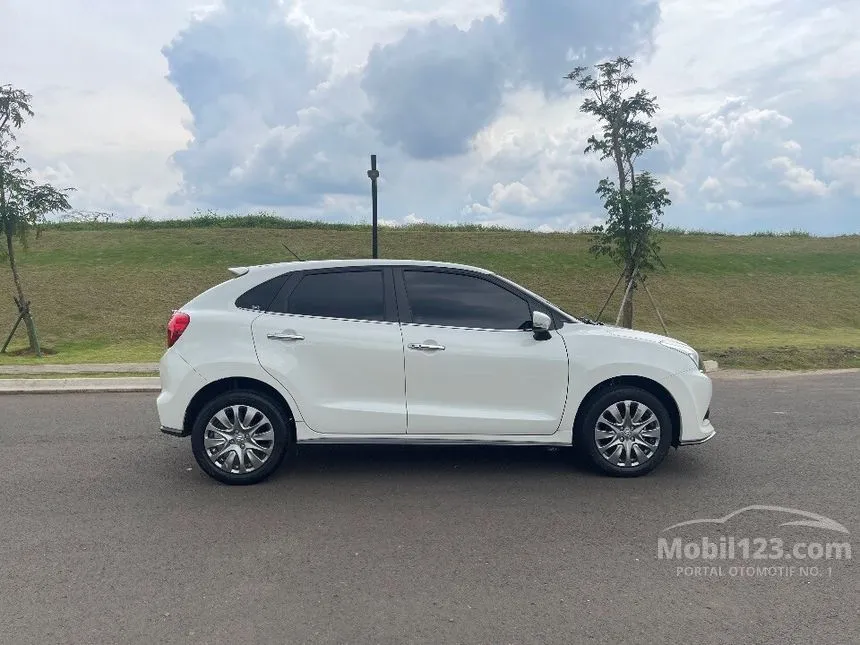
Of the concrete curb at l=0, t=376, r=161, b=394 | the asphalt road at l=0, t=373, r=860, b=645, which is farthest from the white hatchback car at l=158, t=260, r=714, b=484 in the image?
the concrete curb at l=0, t=376, r=161, b=394

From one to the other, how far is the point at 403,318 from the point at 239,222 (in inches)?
1165

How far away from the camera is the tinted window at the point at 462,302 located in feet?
17.9

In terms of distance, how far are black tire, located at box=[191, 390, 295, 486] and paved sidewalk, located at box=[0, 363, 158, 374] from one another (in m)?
7.24

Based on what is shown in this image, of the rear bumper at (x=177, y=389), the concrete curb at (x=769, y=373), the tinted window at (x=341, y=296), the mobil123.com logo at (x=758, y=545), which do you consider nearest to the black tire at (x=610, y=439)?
the mobil123.com logo at (x=758, y=545)

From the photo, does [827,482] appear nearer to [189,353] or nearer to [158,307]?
[189,353]

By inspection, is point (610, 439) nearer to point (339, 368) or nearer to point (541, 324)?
point (541, 324)

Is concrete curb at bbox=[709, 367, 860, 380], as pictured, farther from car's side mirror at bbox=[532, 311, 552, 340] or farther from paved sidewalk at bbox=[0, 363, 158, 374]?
paved sidewalk at bbox=[0, 363, 158, 374]

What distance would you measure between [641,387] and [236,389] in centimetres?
329

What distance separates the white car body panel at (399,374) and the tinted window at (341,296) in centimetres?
9

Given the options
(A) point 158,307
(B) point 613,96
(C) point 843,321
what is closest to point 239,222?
(A) point 158,307

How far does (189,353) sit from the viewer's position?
17.5ft

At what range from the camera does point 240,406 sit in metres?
5.29

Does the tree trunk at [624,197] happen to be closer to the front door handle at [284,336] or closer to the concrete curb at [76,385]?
the concrete curb at [76,385]

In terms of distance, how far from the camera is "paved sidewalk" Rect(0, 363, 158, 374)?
11945 millimetres
